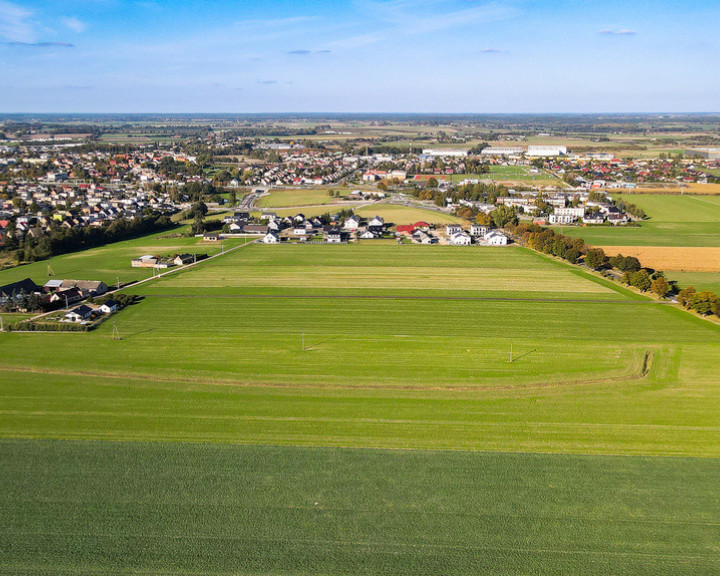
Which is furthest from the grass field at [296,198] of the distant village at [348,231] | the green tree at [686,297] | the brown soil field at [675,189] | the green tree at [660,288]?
the green tree at [686,297]

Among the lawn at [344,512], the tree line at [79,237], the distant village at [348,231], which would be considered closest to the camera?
the lawn at [344,512]

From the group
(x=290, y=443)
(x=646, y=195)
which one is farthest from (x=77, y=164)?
(x=290, y=443)

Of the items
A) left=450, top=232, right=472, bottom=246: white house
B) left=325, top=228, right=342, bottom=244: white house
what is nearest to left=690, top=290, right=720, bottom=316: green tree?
left=450, top=232, right=472, bottom=246: white house

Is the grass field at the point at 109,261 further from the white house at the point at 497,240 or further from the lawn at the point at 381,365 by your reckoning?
the white house at the point at 497,240

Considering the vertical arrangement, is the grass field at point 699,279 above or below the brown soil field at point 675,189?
below

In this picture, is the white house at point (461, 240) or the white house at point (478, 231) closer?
the white house at point (461, 240)

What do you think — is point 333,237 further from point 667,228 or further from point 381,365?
point 667,228
